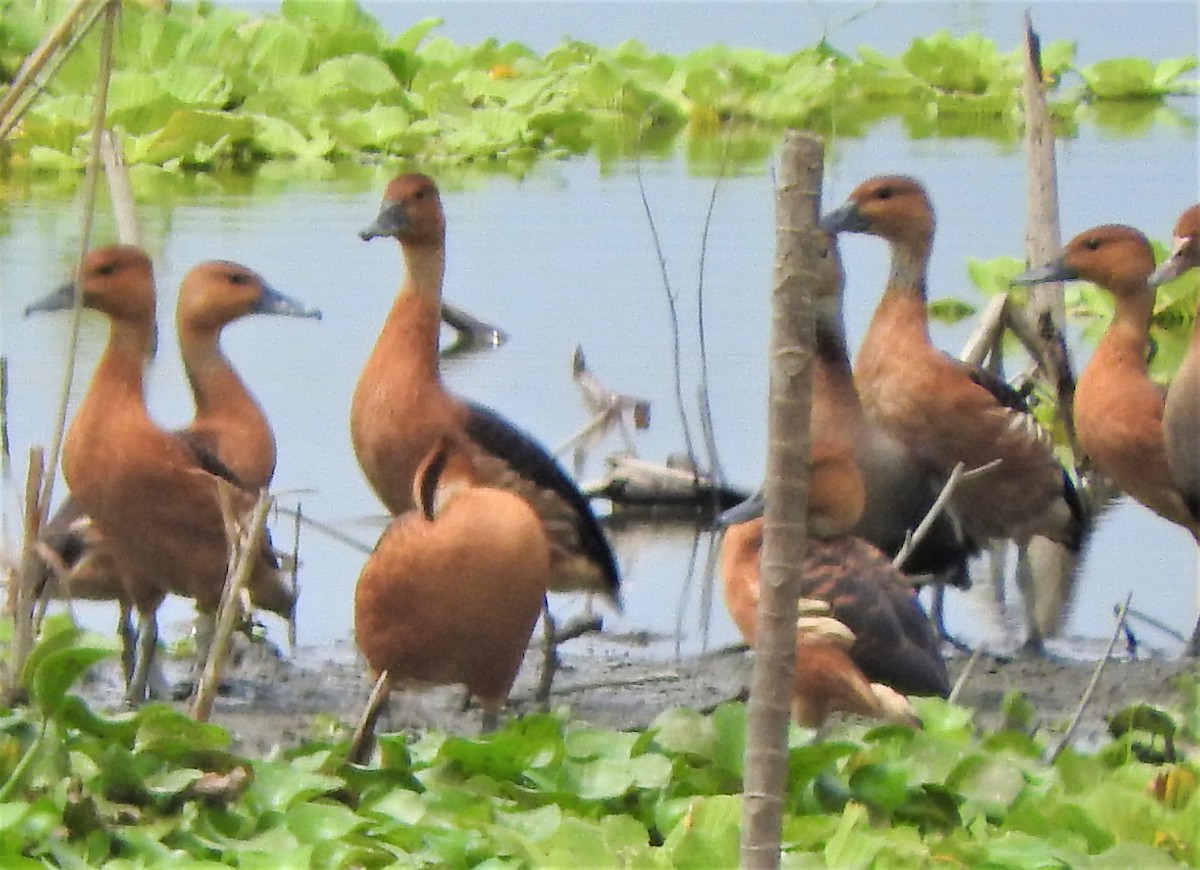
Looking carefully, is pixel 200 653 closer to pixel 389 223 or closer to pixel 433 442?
pixel 433 442

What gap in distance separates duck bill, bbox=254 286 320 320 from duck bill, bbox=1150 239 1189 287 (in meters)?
2.50

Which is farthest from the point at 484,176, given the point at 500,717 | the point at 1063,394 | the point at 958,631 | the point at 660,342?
the point at 500,717

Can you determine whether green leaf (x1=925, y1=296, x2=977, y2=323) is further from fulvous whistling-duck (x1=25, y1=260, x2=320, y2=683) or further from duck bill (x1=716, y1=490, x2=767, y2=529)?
duck bill (x1=716, y1=490, x2=767, y2=529)

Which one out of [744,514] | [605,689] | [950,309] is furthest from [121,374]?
[950,309]

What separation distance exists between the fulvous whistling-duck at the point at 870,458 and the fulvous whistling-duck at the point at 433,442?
2.43 feet

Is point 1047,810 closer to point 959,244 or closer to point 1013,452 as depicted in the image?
point 1013,452

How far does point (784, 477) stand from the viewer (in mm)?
2734

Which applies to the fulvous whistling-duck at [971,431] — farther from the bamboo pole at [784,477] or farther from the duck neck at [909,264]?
the bamboo pole at [784,477]

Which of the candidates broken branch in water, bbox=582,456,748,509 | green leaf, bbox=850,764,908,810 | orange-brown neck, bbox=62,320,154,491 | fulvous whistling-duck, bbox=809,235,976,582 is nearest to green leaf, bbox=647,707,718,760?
green leaf, bbox=850,764,908,810

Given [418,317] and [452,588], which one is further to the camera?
[418,317]

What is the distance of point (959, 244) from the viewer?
10.7 meters

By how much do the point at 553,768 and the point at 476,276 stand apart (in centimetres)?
600

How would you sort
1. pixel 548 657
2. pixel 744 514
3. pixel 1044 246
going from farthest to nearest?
pixel 1044 246
pixel 548 657
pixel 744 514

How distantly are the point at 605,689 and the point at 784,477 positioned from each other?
2.71 meters
